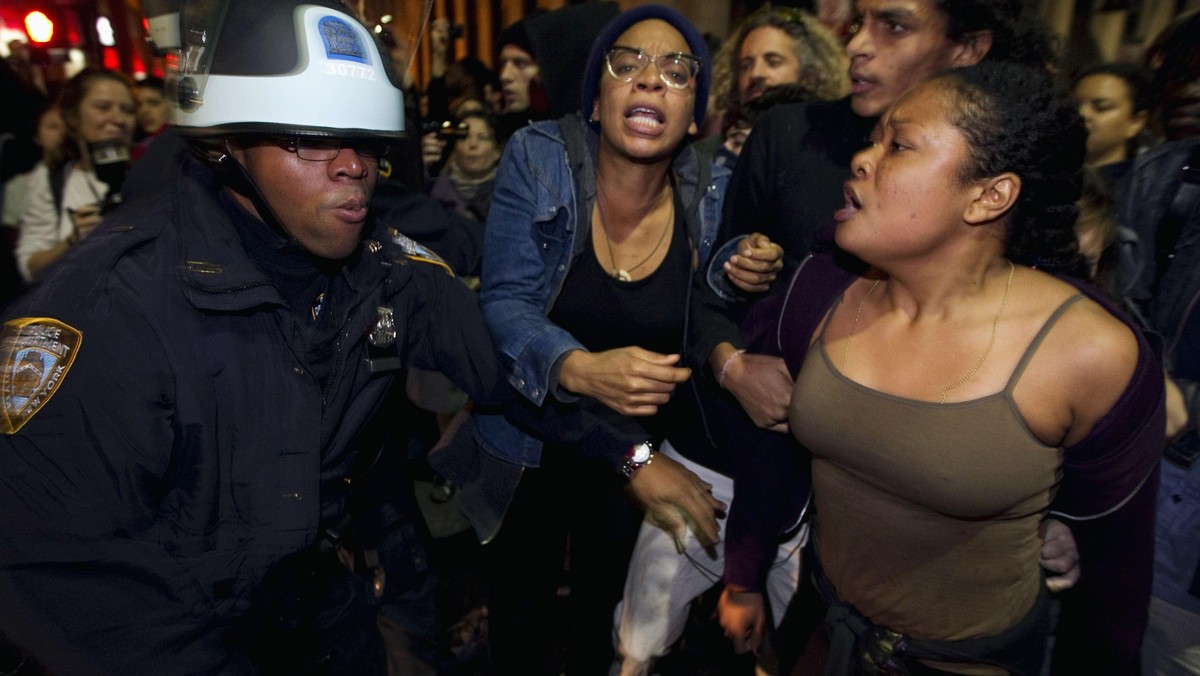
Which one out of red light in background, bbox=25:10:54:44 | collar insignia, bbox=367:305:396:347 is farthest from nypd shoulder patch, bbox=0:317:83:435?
red light in background, bbox=25:10:54:44

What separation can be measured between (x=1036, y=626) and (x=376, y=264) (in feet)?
6.21

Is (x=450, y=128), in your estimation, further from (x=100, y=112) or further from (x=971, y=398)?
(x=971, y=398)

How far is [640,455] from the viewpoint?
203 centimetres

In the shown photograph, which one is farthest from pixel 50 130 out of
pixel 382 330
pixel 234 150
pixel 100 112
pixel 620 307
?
pixel 620 307

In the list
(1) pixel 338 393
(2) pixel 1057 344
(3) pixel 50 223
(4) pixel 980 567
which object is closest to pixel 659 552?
(4) pixel 980 567

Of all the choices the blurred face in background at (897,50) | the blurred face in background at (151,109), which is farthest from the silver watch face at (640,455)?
the blurred face in background at (151,109)

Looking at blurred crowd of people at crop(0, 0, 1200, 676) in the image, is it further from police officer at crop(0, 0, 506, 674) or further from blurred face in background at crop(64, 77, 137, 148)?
blurred face in background at crop(64, 77, 137, 148)

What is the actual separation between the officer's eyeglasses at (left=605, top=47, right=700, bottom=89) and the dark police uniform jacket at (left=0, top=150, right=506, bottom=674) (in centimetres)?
113

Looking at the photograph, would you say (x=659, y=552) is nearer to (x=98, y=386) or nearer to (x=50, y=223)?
(x=98, y=386)

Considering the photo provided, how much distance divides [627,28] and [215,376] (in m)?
1.62

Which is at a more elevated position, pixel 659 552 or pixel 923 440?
pixel 923 440

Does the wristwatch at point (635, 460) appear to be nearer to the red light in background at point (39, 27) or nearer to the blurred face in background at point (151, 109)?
the blurred face in background at point (151, 109)

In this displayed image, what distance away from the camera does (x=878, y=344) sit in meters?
1.61

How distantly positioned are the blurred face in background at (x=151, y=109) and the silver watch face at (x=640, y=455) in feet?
17.8
